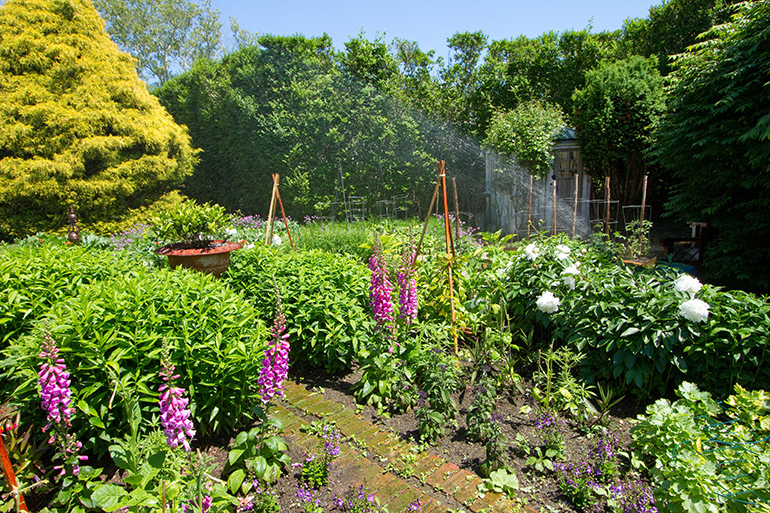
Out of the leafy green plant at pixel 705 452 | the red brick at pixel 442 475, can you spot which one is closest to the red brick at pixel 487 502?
the red brick at pixel 442 475

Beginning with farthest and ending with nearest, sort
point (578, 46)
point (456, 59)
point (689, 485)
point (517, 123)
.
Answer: point (456, 59) < point (578, 46) < point (517, 123) < point (689, 485)

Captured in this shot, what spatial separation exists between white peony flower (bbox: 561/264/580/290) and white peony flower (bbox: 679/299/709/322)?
73 centimetres

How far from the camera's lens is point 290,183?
11000 mm

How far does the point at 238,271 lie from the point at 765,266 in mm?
5934

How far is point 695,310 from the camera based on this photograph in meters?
2.57

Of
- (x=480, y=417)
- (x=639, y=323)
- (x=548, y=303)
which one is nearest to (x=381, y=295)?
(x=480, y=417)

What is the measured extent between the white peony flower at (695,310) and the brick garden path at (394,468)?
5.08 ft

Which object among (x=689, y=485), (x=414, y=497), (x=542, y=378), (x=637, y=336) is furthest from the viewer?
(x=542, y=378)

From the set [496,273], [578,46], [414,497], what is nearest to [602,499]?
[414,497]

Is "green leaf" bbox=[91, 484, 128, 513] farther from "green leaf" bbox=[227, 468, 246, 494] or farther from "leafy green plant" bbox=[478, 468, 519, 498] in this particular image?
"leafy green plant" bbox=[478, 468, 519, 498]

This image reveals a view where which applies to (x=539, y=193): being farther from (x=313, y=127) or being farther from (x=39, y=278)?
(x=39, y=278)

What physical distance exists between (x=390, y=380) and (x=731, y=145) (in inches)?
192

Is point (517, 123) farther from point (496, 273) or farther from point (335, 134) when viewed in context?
point (496, 273)

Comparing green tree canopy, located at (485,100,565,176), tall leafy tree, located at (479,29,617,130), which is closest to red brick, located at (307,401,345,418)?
green tree canopy, located at (485,100,565,176)
